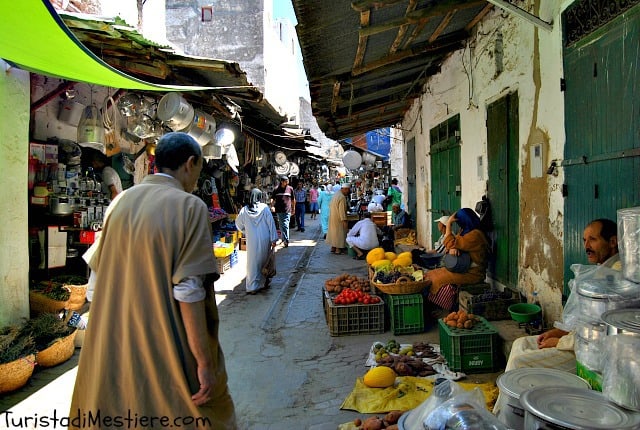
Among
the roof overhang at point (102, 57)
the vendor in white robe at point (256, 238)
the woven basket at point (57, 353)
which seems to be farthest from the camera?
the vendor in white robe at point (256, 238)

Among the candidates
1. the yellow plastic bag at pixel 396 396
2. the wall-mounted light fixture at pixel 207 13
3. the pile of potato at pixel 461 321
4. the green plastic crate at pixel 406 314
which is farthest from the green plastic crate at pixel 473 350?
the wall-mounted light fixture at pixel 207 13

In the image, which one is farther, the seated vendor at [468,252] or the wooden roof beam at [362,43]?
the seated vendor at [468,252]

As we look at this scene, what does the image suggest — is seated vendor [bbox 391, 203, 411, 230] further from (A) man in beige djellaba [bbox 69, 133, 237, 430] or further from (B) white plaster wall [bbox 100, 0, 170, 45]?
(A) man in beige djellaba [bbox 69, 133, 237, 430]

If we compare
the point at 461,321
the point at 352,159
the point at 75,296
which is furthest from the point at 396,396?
the point at 352,159

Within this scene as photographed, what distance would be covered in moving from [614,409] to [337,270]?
8.13 meters

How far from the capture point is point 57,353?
184 inches

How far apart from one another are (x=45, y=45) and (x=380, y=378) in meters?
3.74

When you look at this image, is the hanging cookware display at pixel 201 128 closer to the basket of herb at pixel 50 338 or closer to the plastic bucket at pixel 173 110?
the plastic bucket at pixel 173 110

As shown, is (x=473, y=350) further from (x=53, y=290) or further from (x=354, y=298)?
(x=53, y=290)

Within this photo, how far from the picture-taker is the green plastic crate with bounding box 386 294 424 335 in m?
5.50

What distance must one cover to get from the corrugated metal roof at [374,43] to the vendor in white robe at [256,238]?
2.30m

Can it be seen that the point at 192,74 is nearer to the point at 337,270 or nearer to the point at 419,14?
the point at 419,14

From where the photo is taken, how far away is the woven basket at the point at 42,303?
5.14 metres

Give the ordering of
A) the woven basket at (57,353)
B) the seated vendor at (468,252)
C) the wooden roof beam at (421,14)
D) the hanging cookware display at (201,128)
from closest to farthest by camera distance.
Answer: the woven basket at (57,353) → the wooden roof beam at (421,14) → the seated vendor at (468,252) → the hanging cookware display at (201,128)
